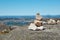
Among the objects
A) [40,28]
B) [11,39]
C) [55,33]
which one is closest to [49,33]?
[55,33]

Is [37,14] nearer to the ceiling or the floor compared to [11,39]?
nearer to the ceiling

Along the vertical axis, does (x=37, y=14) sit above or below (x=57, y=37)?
above

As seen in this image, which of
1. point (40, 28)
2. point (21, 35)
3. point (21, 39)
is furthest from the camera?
point (40, 28)

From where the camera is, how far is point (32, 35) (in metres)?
19.1

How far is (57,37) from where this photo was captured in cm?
1858

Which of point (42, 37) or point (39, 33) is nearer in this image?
point (42, 37)

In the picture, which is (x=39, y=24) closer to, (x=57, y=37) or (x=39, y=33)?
(x=39, y=33)

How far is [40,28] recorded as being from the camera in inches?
853

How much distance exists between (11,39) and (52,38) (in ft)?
11.5

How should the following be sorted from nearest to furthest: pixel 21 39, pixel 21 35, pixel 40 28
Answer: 1. pixel 21 39
2. pixel 21 35
3. pixel 40 28

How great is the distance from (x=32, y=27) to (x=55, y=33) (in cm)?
282

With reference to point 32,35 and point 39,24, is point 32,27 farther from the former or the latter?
point 32,35

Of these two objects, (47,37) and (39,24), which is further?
(39,24)

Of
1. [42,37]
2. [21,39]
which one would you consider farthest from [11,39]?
[42,37]
